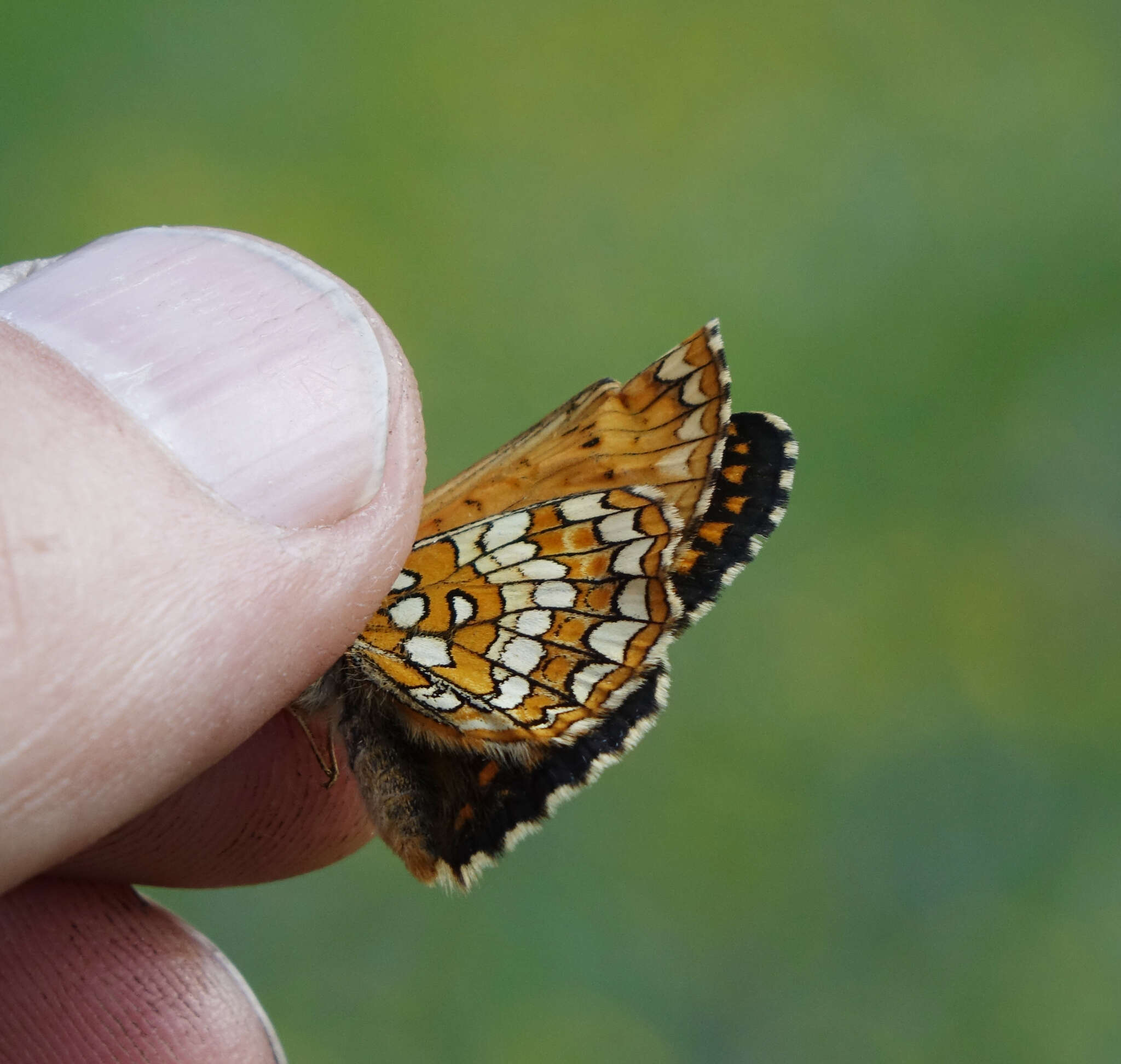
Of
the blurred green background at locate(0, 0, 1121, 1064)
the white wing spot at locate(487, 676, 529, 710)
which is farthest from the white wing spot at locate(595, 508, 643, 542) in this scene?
the blurred green background at locate(0, 0, 1121, 1064)

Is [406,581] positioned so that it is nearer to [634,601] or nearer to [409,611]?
[409,611]

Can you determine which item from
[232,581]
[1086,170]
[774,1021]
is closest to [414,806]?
[232,581]

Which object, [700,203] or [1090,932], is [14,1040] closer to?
[1090,932]

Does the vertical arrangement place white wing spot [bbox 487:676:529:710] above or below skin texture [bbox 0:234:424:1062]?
below

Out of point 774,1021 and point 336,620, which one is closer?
point 336,620

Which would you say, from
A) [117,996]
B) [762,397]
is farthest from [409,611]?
[762,397]

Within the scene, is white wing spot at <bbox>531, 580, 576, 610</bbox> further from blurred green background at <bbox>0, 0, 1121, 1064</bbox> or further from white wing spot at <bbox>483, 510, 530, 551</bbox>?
blurred green background at <bbox>0, 0, 1121, 1064</bbox>
